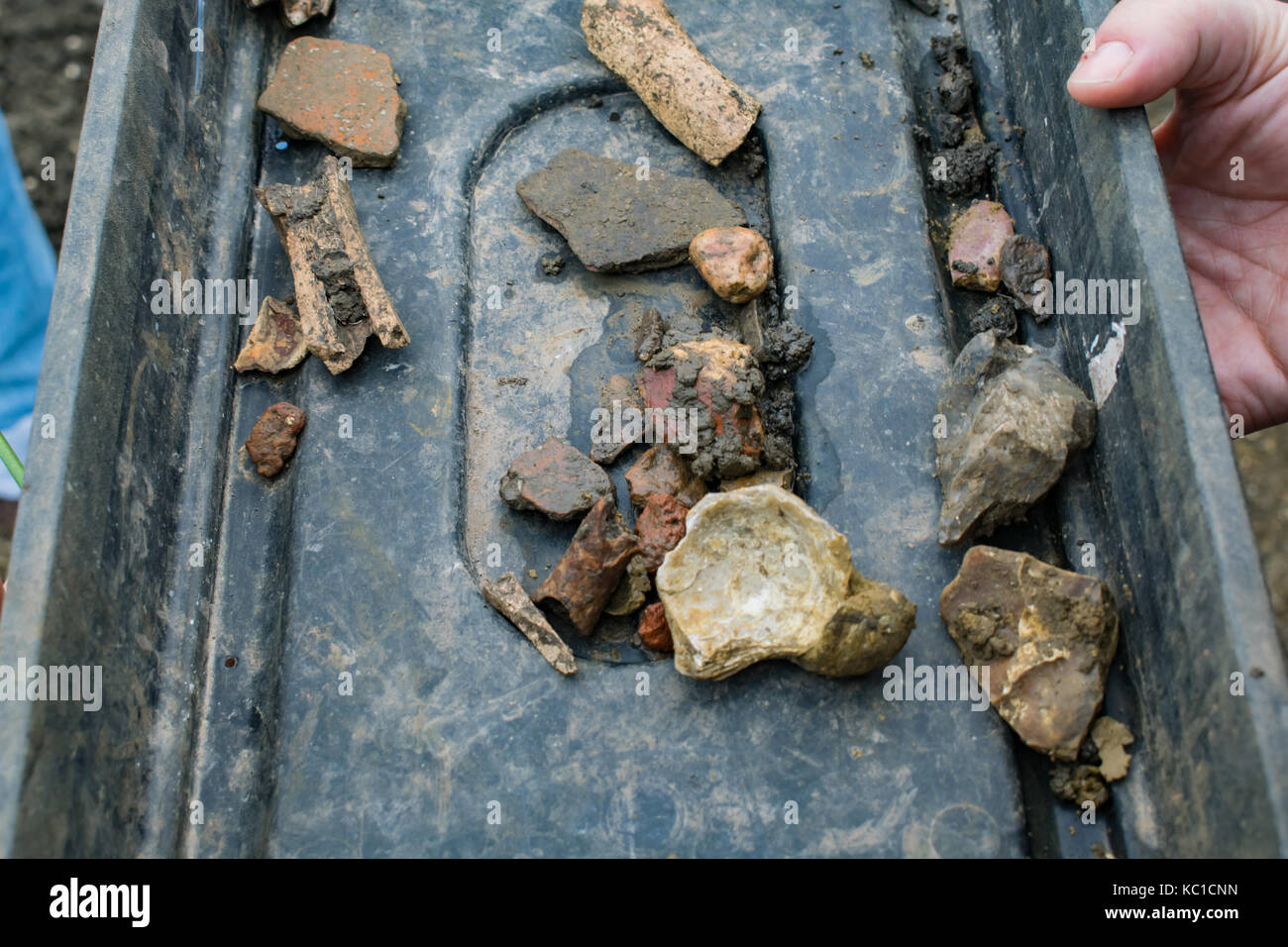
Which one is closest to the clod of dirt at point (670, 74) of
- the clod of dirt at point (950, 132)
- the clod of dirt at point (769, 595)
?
the clod of dirt at point (950, 132)

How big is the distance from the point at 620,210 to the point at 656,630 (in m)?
1.02

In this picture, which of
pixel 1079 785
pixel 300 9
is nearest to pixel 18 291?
pixel 300 9

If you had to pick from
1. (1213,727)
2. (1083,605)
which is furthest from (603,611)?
(1213,727)

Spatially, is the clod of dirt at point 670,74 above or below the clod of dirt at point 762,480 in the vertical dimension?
above

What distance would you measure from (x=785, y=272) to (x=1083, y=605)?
0.96m

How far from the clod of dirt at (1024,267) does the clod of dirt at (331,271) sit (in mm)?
1326

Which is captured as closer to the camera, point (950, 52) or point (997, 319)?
point (997, 319)

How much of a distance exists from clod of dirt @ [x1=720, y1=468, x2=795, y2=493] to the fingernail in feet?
3.25

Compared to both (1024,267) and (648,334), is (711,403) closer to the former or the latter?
(648,334)

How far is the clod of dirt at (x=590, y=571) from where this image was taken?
192 centimetres

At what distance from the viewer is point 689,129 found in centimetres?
247

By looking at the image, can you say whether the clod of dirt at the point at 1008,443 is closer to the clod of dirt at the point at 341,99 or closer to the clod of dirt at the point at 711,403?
the clod of dirt at the point at 711,403

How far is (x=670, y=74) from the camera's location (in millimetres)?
2467
